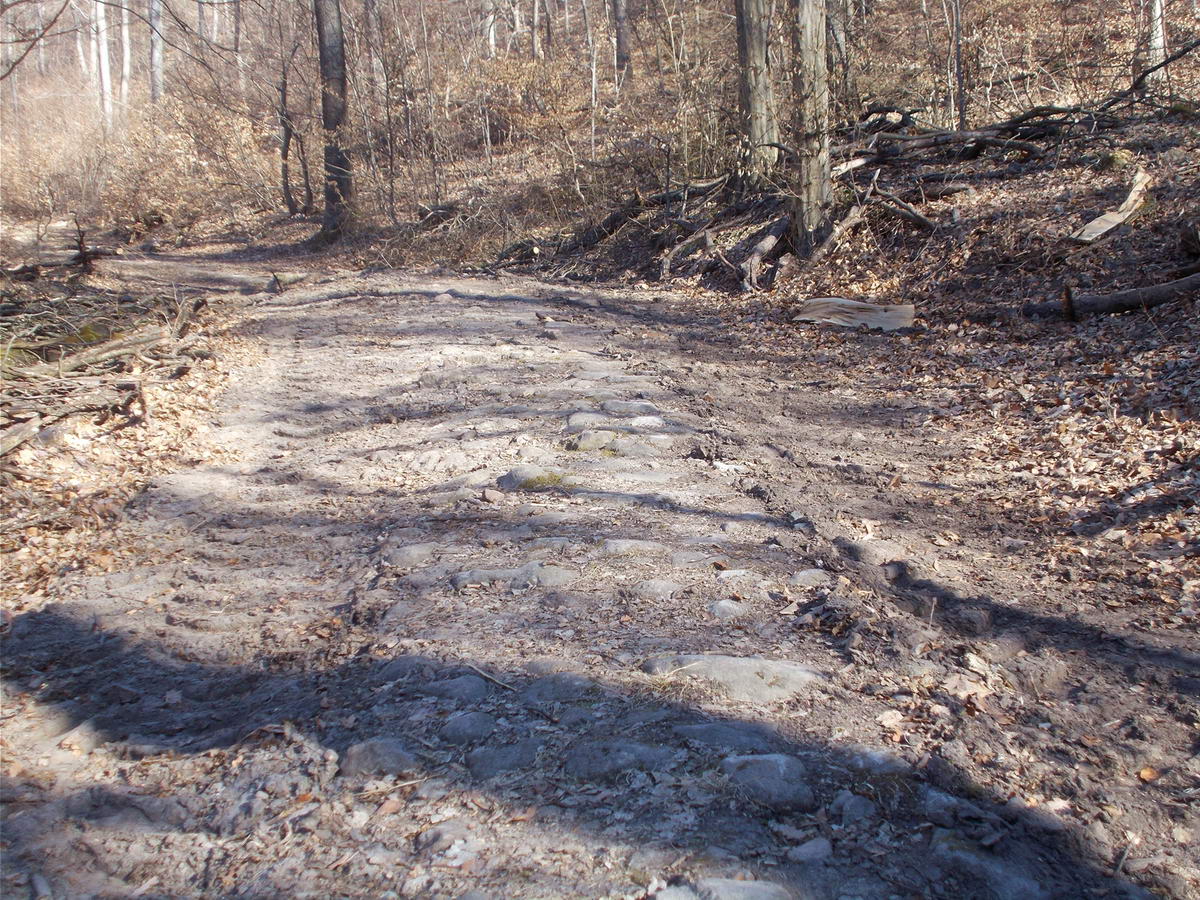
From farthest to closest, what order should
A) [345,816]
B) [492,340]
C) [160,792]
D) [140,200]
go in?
[140,200] → [492,340] → [160,792] → [345,816]

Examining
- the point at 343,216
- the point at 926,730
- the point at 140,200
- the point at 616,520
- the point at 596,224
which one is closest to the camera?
the point at 926,730

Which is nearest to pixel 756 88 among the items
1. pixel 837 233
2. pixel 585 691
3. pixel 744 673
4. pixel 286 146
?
pixel 837 233

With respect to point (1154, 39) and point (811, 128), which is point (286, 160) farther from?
point (1154, 39)

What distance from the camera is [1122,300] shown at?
7430 mm

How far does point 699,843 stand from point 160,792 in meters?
1.69

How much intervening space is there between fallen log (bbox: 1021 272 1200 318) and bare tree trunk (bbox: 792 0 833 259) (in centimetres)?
361

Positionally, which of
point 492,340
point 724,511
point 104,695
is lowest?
point 104,695

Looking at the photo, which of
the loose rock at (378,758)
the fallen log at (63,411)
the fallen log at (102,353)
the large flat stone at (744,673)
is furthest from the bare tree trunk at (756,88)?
the loose rock at (378,758)

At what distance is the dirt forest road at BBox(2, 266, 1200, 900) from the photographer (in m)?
2.45

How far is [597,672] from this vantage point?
331cm

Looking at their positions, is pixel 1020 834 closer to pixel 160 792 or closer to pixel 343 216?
pixel 160 792

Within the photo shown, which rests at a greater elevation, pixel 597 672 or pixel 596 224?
pixel 596 224

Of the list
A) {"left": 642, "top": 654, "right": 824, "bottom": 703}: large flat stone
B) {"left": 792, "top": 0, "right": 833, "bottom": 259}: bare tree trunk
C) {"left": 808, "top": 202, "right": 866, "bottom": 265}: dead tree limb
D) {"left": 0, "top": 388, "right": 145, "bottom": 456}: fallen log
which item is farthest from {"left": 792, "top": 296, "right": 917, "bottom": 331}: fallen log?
{"left": 0, "top": 388, "right": 145, "bottom": 456}: fallen log

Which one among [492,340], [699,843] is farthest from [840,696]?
[492,340]
